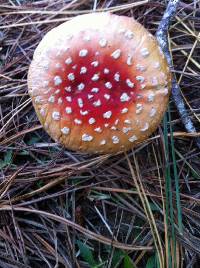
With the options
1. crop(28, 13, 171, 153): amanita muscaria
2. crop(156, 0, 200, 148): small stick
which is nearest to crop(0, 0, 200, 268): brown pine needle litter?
crop(156, 0, 200, 148): small stick

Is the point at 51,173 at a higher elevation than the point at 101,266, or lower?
higher

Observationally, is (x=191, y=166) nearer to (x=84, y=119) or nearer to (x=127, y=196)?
(x=127, y=196)

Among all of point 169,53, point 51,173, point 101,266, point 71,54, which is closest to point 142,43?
point 71,54

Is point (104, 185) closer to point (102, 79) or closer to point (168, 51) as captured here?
point (102, 79)

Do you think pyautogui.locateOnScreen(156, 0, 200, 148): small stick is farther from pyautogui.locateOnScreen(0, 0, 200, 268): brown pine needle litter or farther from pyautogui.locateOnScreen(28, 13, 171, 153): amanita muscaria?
pyautogui.locateOnScreen(28, 13, 171, 153): amanita muscaria

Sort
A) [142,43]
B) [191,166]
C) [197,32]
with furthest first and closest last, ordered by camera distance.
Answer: [197,32] → [191,166] → [142,43]

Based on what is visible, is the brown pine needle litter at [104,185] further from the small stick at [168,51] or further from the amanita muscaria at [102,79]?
the amanita muscaria at [102,79]

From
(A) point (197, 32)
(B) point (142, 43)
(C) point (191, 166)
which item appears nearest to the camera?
(B) point (142, 43)
